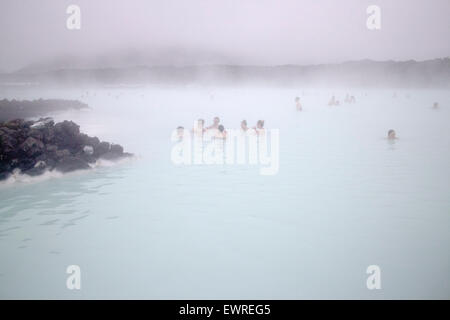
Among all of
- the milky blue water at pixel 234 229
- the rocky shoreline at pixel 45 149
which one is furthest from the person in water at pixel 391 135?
the rocky shoreline at pixel 45 149

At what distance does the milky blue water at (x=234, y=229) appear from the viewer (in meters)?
4.18

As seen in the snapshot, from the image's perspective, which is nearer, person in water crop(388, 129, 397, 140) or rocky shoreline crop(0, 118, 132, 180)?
rocky shoreline crop(0, 118, 132, 180)

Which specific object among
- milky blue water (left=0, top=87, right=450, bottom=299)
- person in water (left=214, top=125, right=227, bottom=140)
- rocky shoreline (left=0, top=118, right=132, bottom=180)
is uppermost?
person in water (left=214, top=125, right=227, bottom=140)

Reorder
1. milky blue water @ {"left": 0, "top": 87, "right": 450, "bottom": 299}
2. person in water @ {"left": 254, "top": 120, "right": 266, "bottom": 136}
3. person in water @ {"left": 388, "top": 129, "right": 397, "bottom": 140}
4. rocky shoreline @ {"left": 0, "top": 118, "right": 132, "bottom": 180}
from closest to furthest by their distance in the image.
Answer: milky blue water @ {"left": 0, "top": 87, "right": 450, "bottom": 299}
rocky shoreline @ {"left": 0, "top": 118, "right": 132, "bottom": 180}
person in water @ {"left": 388, "top": 129, "right": 397, "bottom": 140}
person in water @ {"left": 254, "top": 120, "right": 266, "bottom": 136}

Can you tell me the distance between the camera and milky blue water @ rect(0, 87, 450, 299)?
418 cm

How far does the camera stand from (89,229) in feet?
17.5

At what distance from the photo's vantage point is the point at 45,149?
7695 millimetres

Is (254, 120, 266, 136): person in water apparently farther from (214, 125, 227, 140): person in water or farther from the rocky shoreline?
the rocky shoreline

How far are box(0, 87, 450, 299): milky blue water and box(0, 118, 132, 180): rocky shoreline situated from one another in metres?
0.32

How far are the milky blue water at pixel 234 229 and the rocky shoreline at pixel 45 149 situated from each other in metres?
0.32

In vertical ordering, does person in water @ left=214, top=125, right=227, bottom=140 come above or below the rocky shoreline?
above

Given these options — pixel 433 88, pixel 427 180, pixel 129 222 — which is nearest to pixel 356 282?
pixel 129 222

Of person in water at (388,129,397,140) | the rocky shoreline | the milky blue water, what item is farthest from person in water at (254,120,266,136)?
the rocky shoreline
